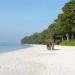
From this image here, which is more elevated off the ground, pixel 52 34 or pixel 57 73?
pixel 52 34

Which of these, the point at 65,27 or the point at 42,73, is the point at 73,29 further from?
the point at 42,73

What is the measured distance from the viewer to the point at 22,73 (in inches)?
452

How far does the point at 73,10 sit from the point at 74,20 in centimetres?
239

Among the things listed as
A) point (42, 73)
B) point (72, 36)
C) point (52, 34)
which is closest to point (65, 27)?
point (72, 36)

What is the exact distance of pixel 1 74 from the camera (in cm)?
1112

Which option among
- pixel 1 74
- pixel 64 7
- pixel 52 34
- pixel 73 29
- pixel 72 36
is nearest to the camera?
pixel 1 74

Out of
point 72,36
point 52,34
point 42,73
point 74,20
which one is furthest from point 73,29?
point 42,73

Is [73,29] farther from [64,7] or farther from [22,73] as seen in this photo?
[22,73]

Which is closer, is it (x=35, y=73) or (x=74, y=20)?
(x=35, y=73)

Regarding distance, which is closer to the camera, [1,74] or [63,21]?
[1,74]

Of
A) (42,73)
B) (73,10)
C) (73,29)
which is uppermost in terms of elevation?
(73,10)

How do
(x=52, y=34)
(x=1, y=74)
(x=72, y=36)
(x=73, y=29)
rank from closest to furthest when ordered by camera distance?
(x=1, y=74) → (x=73, y=29) → (x=72, y=36) → (x=52, y=34)

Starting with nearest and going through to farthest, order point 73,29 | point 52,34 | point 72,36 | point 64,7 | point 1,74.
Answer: point 1,74 < point 73,29 < point 64,7 < point 72,36 < point 52,34

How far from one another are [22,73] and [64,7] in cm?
5798
